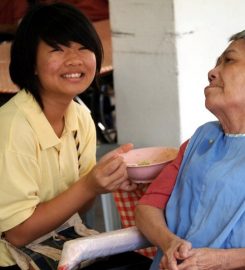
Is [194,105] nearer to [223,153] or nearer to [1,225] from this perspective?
[223,153]

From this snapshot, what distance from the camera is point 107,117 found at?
14.5 feet

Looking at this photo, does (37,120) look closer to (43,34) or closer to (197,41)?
(43,34)

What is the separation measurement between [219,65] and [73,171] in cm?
74

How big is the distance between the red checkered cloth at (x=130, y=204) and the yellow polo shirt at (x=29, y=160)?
21 cm

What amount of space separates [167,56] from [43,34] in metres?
0.86

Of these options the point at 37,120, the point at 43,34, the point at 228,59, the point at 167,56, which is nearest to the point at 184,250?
the point at 228,59

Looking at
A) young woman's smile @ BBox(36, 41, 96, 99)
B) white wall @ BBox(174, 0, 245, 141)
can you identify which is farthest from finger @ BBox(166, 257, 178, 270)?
white wall @ BBox(174, 0, 245, 141)

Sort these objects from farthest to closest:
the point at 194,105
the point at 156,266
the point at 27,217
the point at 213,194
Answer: the point at 194,105 < the point at 27,217 < the point at 156,266 < the point at 213,194

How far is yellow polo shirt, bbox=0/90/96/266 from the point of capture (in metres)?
1.87

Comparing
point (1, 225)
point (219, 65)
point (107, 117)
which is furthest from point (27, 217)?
point (107, 117)

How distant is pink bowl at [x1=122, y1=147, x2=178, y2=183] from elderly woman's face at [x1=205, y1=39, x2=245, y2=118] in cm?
36

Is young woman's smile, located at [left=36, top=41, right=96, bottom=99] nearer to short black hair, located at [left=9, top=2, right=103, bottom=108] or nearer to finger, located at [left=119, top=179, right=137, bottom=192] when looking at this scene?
short black hair, located at [left=9, top=2, right=103, bottom=108]

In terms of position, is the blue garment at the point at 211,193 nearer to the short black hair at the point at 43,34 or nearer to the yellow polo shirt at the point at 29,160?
the yellow polo shirt at the point at 29,160

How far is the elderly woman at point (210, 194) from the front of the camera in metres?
1.54
